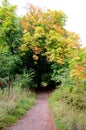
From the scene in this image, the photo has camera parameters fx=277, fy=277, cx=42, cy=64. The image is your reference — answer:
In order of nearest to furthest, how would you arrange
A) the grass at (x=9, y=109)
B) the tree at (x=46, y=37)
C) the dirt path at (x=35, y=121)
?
the grass at (x=9, y=109) → the dirt path at (x=35, y=121) → the tree at (x=46, y=37)

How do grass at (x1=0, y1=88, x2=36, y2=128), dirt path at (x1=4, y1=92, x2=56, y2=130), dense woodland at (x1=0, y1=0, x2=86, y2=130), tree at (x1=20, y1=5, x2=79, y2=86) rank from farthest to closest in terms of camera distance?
tree at (x1=20, y1=5, x2=79, y2=86) < dense woodland at (x1=0, y1=0, x2=86, y2=130) < dirt path at (x1=4, y1=92, x2=56, y2=130) < grass at (x1=0, y1=88, x2=36, y2=128)

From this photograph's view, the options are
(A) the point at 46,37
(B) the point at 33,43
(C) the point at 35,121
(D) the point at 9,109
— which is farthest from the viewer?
(A) the point at 46,37

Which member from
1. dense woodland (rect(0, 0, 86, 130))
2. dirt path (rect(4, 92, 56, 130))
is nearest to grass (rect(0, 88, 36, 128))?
dirt path (rect(4, 92, 56, 130))

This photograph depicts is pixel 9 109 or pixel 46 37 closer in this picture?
pixel 9 109

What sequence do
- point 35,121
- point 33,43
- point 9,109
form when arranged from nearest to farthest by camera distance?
point 35,121 → point 9,109 → point 33,43

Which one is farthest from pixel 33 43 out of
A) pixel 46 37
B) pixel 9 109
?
pixel 9 109

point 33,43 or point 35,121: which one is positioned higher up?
point 33,43

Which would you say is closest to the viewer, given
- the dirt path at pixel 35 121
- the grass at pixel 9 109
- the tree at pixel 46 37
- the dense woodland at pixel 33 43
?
the grass at pixel 9 109

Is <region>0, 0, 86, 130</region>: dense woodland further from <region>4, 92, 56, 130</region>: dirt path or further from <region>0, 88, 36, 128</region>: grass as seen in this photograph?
<region>4, 92, 56, 130</region>: dirt path

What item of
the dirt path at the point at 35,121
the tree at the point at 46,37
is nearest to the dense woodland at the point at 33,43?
the tree at the point at 46,37

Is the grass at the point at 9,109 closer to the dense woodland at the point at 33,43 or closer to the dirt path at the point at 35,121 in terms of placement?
the dirt path at the point at 35,121

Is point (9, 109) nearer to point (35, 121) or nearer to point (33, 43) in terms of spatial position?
point (35, 121)

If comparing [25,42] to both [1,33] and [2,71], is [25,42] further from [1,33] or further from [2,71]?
[2,71]

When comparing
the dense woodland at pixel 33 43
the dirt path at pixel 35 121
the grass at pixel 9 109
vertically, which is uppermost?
the dense woodland at pixel 33 43
